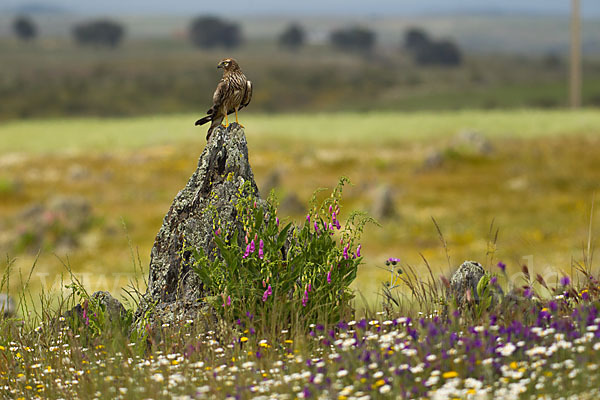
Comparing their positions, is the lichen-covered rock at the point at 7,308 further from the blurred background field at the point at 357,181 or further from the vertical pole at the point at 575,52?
Result: the vertical pole at the point at 575,52

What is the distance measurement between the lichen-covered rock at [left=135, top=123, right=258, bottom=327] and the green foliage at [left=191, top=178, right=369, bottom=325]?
189 mm

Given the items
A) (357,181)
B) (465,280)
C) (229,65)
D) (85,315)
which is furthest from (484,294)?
(357,181)

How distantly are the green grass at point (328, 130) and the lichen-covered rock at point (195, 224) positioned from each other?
3995cm

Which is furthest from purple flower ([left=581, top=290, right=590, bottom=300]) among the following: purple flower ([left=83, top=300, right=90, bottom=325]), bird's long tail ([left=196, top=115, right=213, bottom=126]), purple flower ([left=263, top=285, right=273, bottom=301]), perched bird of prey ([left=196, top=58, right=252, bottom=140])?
purple flower ([left=83, top=300, right=90, bottom=325])

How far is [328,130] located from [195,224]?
157 feet

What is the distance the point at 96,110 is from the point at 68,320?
379ft

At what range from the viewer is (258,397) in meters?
4.68

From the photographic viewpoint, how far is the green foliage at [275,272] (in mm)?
6270

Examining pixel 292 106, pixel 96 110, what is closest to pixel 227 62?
pixel 96 110

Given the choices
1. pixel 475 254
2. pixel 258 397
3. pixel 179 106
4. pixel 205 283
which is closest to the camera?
pixel 258 397

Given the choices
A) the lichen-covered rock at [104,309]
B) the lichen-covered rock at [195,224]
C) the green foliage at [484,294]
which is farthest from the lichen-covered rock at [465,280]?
the lichen-covered rock at [104,309]

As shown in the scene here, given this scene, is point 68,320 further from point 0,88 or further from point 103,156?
point 0,88

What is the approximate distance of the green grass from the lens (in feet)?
157

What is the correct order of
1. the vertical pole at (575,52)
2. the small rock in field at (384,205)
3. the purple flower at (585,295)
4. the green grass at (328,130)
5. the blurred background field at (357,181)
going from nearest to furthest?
the purple flower at (585,295) < the blurred background field at (357,181) < the small rock in field at (384,205) < the green grass at (328,130) < the vertical pole at (575,52)
